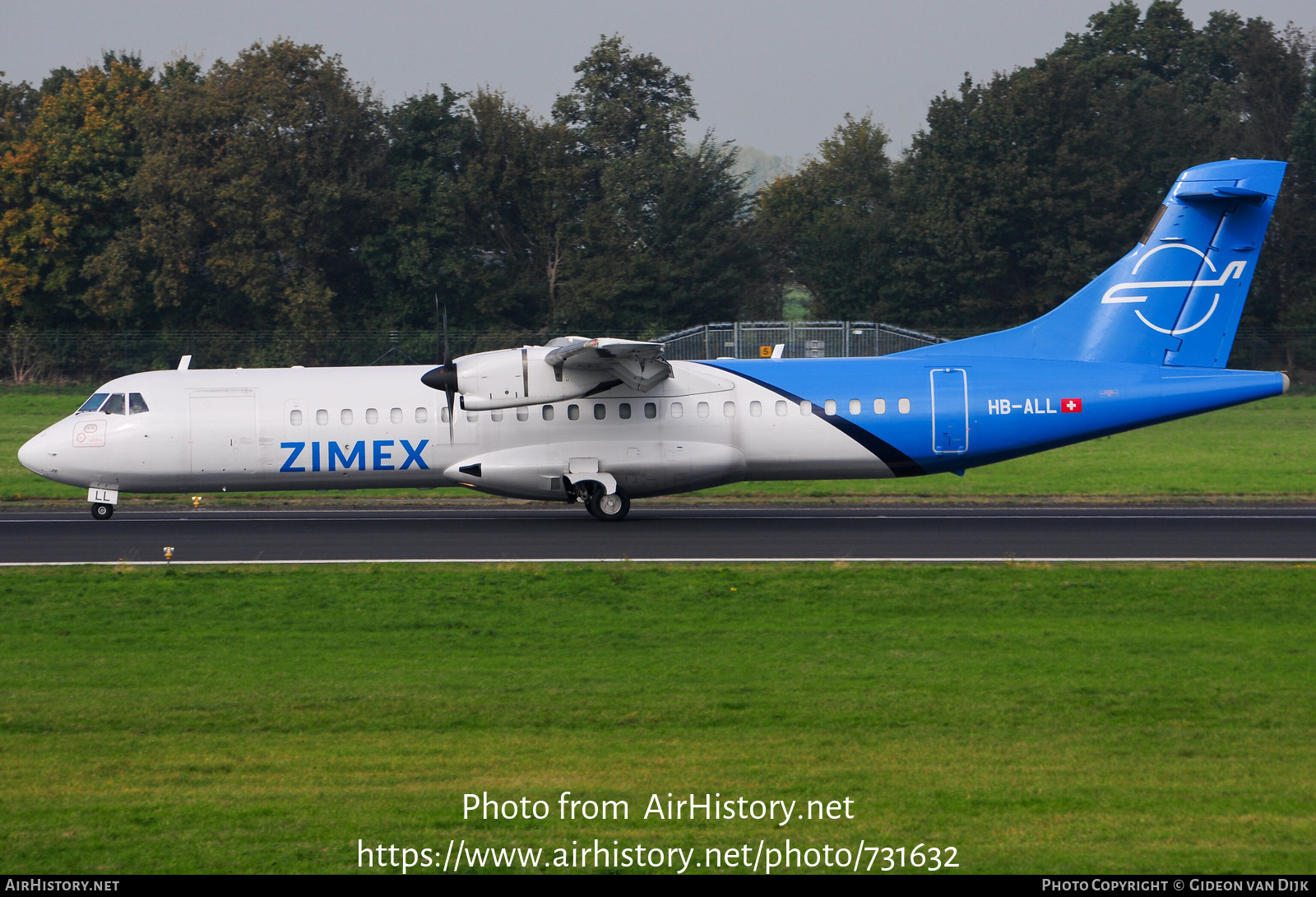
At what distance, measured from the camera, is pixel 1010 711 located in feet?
35.1

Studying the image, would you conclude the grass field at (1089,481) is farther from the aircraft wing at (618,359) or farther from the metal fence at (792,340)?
the metal fence at (792,340)

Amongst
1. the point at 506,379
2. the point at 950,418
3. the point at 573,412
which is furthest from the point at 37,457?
the point at 950,418

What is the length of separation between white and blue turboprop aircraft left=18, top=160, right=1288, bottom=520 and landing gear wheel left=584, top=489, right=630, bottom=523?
4 cm

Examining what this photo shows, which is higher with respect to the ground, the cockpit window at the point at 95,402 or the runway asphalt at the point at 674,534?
the cockpit window at the point at 95,402

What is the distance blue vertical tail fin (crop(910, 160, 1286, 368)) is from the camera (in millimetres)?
22516

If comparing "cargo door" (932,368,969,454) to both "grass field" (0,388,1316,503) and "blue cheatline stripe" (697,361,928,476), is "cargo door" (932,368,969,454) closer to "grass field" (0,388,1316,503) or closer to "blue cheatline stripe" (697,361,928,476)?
"blue cheatline stripe" (697,361,928,476)

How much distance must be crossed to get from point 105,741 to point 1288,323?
57.4 meters

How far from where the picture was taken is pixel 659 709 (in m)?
10.9

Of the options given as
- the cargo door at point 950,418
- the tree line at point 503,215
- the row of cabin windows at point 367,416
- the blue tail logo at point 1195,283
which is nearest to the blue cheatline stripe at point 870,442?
the cargo door at point 950,418

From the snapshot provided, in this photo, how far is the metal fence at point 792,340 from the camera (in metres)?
47.8

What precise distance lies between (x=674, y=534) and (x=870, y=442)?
160 inches

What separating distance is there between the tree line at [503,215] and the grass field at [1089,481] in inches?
660

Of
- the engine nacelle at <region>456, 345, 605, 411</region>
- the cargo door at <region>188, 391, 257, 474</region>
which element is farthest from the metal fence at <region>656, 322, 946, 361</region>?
the cargo door at <region>188, 391, 257, 474</region>

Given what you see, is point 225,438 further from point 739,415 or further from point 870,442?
point 870,442
